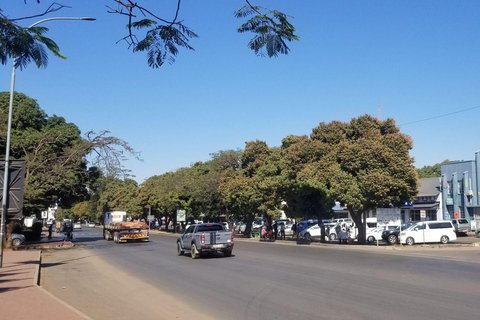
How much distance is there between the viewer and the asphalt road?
909 centimetres

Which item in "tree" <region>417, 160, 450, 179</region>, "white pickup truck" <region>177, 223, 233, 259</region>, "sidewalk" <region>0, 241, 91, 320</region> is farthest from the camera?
"tree" <region>417, 160, 450, 179</region>

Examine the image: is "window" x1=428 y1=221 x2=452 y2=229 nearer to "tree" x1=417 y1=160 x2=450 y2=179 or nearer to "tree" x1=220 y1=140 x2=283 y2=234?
"tree" x1=220 y1=140 x2=283 y2=234

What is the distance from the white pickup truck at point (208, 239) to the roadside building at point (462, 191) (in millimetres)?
36995

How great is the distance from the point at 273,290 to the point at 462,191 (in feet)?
150

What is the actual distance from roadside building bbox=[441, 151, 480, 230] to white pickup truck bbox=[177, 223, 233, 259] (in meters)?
37.0

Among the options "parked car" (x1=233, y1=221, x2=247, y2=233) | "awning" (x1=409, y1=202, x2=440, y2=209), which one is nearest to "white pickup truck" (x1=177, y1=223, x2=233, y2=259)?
"parked car" (x1=233, y1=221, x2=247, y2=233)

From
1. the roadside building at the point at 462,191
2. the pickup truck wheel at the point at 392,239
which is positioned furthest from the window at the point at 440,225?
the roadside building at the point at 462,191

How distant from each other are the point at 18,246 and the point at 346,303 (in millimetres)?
27113

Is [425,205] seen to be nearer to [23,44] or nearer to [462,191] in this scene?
[462,191]

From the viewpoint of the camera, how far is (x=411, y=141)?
2972 cm

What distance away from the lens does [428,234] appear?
1244 inches

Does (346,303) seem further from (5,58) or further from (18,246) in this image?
(18,246)

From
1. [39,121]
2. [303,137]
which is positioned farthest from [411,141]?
[39,121]

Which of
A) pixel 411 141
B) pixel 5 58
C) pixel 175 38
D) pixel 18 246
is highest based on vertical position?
pixel 411 141
